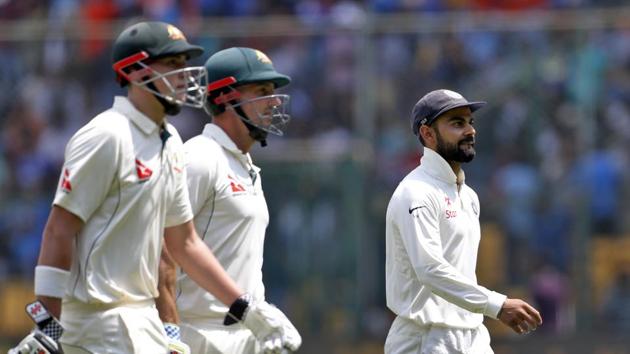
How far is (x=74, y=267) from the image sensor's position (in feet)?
18.2

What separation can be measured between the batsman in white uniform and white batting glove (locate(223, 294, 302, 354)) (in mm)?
830

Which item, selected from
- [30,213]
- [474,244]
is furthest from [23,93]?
[474,244]

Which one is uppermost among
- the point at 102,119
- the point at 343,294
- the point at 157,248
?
the point at 102,119

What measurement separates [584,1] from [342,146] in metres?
3.15

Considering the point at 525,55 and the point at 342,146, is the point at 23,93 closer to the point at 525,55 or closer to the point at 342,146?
the point at 342,146

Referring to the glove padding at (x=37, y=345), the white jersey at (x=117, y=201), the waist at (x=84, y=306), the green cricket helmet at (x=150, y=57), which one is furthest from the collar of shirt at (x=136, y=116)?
the glove padding at (x=37, y=345)

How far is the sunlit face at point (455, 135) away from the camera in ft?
22.8

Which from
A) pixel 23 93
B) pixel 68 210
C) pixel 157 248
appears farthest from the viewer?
pixel 23 93

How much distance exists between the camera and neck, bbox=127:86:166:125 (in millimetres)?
5801

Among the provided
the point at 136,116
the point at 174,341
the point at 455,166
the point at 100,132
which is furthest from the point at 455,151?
the point at 100,132

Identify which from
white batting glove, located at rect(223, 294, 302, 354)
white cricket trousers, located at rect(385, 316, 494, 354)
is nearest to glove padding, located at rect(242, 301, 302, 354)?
white batting glove, located at rect(223, 294, 302, 354)

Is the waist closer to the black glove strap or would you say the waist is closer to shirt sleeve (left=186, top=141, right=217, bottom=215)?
the black glove strap

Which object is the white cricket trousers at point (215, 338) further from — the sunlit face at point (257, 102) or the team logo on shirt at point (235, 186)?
the sunlit face at point (257, 102)

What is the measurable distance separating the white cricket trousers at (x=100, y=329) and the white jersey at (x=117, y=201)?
0.17ft
